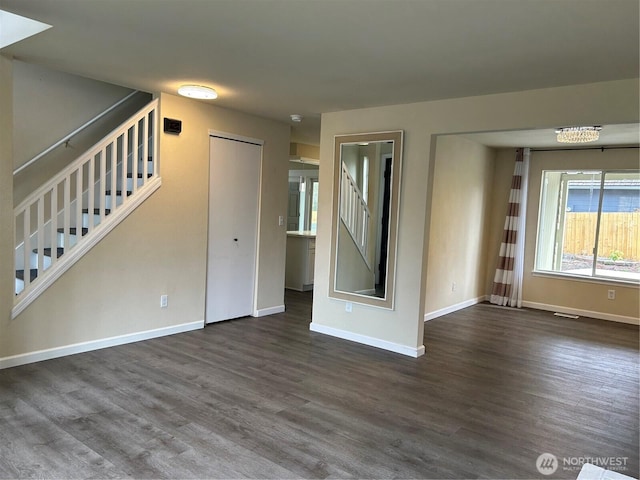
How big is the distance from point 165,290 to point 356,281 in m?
2.00

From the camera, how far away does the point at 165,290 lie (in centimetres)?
457

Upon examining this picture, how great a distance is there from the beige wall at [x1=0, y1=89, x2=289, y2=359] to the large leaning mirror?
1165 mm

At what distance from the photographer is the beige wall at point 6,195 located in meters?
3.36

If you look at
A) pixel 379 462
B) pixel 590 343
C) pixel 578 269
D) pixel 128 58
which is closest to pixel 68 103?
pixel 128 58

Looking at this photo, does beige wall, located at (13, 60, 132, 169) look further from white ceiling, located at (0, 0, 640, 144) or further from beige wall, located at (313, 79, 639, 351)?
beige wall, located at (313, 79, 639, 351)

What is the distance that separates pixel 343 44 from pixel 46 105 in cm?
337

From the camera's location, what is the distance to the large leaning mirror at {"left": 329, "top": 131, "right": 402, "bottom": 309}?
4.41m

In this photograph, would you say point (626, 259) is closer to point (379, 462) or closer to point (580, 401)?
point (580, 401)

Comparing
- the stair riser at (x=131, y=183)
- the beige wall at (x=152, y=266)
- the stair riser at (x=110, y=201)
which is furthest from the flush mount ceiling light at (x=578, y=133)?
the stair riser at (x=110, y=201)

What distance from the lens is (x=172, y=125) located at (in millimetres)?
4449

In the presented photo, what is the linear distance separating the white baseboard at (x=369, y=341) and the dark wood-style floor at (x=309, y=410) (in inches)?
4.3

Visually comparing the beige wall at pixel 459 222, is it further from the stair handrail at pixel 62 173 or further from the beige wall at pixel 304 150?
the stair handrail at pixel 62 173

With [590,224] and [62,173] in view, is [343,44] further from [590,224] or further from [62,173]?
[590,224]

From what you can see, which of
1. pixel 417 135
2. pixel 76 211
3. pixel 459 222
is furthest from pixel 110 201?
pixel 459 222
